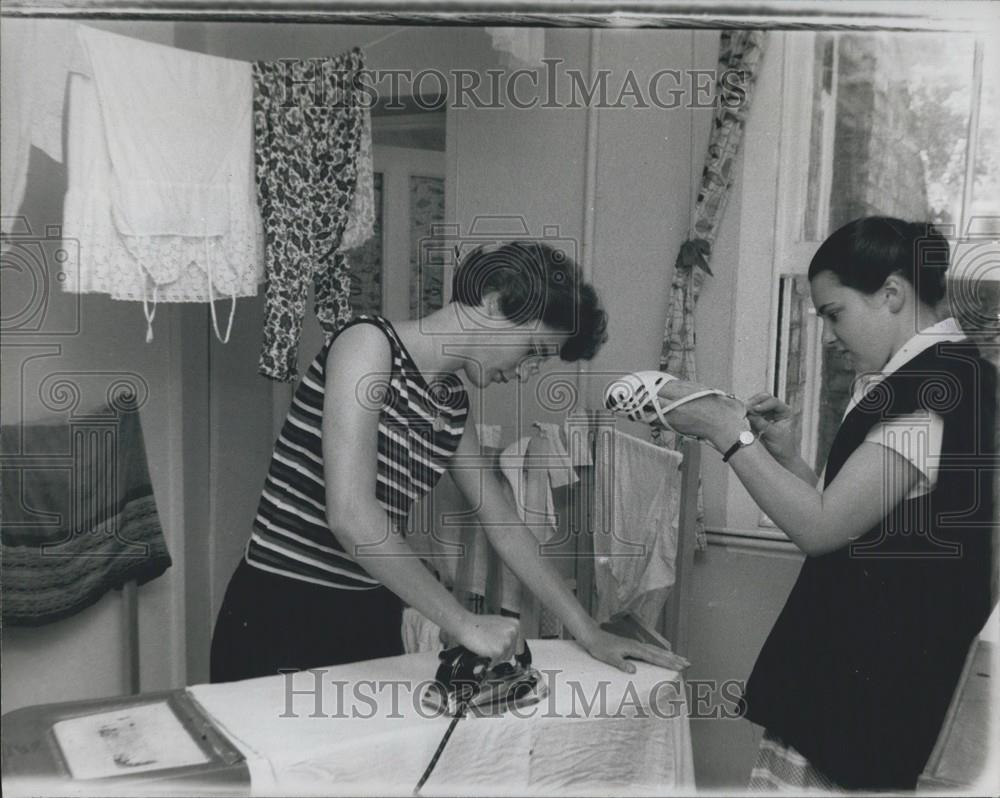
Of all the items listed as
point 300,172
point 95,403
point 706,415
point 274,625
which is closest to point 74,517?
point 95,403

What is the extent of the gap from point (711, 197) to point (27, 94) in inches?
50.0

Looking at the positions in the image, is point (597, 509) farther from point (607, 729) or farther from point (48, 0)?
point (48, 0)

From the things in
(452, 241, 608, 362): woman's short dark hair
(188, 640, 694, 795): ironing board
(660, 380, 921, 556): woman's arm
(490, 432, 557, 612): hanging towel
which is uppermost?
(452, 241, 608, 362): woman's short dark hair

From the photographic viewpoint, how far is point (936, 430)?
107 centimetres

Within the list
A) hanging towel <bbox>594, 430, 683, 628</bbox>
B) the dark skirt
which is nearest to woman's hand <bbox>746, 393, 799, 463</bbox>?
hanging towel <bbox>594, 430, 683, 628</bbox>

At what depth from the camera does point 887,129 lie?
1614 mm

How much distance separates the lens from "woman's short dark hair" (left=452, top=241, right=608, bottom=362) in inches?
55.4

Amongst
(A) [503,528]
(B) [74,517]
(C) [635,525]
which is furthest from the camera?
(B) [74,517]

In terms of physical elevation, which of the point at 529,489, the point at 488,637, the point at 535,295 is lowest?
the point at 488,637

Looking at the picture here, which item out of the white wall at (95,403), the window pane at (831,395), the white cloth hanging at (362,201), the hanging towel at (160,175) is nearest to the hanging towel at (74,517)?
the white wall at (95,403)

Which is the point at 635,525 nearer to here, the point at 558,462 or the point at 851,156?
the point at 558,462

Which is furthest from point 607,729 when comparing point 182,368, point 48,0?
point 182,368

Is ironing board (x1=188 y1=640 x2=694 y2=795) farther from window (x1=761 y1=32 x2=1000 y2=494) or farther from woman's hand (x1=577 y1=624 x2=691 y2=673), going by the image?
window (x1=761 y1=32 x2=1000 y2=494)

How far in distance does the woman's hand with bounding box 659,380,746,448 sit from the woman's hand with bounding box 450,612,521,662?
1.29 feet
